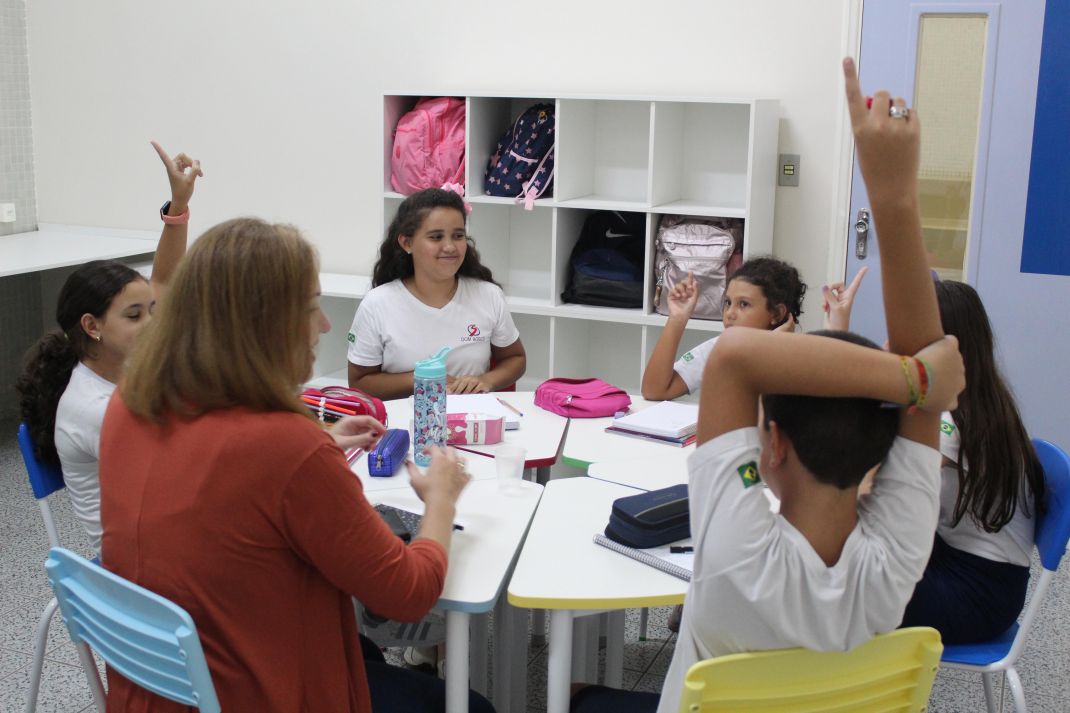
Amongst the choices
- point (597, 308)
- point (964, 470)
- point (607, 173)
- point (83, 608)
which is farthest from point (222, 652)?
point (607, 173)

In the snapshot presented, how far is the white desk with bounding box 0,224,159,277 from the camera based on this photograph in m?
4.31

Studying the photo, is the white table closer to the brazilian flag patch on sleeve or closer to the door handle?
the brazilian flag patch on sleeve

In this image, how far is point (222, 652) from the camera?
1523 mm

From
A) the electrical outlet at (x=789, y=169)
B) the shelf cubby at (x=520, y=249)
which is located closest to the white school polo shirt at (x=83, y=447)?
the shelf cubby at (x=520, y=249)

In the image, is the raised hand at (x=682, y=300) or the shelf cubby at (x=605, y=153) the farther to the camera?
the shelf cubby at (x=605, y=153)

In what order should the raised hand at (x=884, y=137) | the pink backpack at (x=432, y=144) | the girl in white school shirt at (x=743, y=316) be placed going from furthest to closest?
the pink backpack at (x=432, y=144) → the girl in white school shirt at (x=743, y=316) → the raised hand at (x=884, y=137)

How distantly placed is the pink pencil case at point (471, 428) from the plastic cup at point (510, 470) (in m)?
0.29

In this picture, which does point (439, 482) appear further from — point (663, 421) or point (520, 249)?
point (520, 249)

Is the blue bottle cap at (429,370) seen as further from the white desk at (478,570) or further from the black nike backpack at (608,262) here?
the black nike backpack at (608,262)

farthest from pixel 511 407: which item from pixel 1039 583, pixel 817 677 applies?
pixel 817 677

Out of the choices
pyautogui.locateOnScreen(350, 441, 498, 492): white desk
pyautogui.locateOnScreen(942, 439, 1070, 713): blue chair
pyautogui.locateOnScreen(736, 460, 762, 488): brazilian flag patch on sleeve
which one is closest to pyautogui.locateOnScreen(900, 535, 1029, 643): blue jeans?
pyautogui.locateOnScreen(942, 439, 1070, 713): blue chair

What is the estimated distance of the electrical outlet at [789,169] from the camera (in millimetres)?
4113

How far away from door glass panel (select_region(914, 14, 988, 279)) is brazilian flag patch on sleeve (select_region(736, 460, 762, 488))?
9.36 feet

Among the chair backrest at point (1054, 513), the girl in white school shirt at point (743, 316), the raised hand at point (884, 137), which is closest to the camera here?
the raised hand at point (884, 137)
